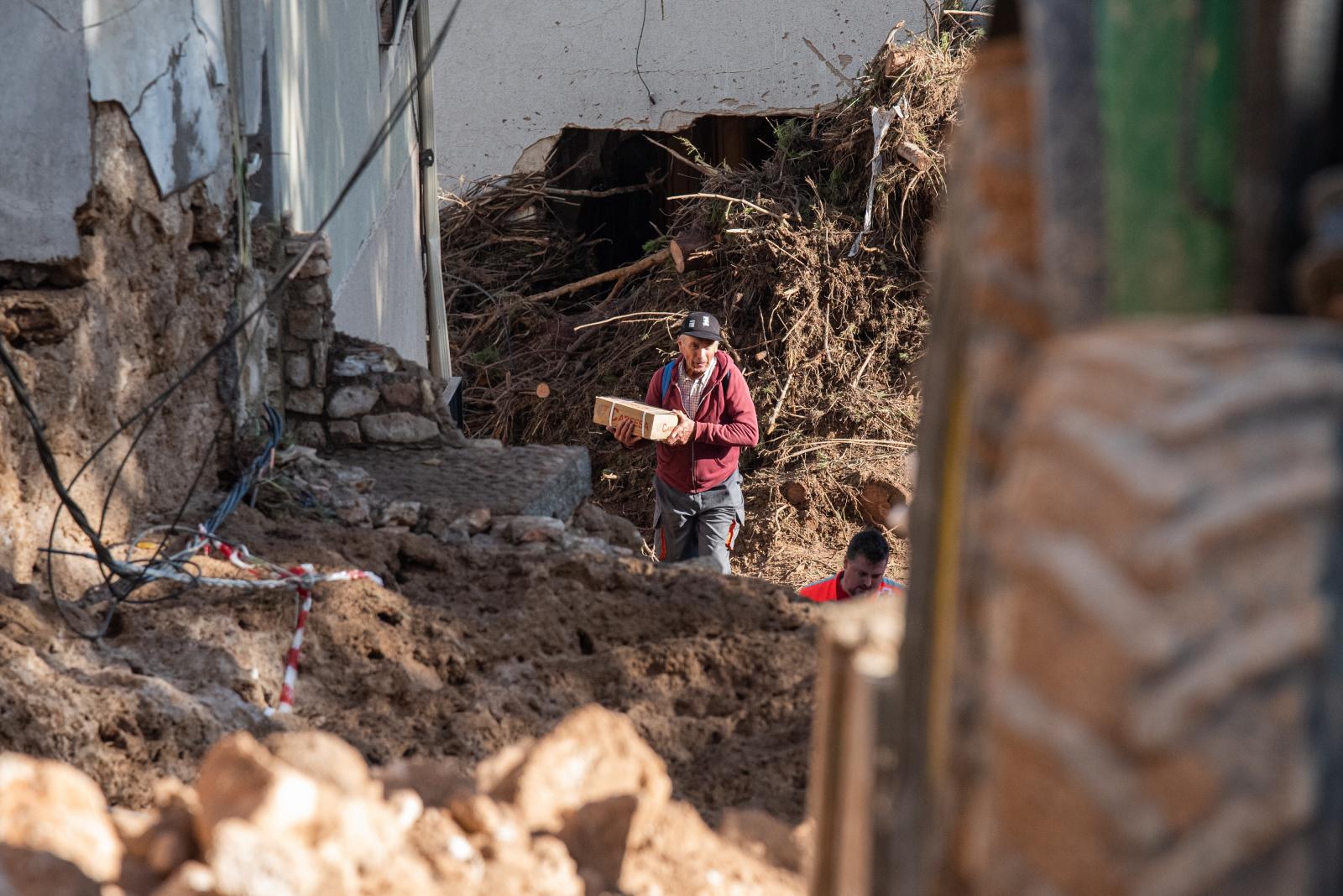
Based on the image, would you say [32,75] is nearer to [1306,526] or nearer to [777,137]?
[1306,526]

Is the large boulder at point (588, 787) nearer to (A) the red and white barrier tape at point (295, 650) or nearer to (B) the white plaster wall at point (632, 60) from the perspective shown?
(A) the red and white barrier tape at point (295, 650)

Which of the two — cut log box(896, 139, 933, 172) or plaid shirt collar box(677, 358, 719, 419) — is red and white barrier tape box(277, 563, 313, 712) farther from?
cut log box(896, 139, 933, 172)

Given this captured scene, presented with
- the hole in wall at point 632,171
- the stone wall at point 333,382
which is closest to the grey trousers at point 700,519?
the stone wall at point 333,382

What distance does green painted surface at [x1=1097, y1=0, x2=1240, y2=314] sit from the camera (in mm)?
1000

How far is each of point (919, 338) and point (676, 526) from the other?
15.1 feet

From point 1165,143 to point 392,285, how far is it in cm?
802

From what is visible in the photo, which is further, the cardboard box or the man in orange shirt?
the cardboard box

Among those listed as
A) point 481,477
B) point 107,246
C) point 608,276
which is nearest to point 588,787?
point 107,246

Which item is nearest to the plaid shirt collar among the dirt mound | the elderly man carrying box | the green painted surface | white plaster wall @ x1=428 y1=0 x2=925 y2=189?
the elderly man carrying box

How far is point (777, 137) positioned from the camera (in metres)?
11.1

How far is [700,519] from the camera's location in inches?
265

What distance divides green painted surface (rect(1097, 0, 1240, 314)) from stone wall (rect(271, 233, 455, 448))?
5012mm

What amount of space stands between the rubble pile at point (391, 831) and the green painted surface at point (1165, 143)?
118 centimetres

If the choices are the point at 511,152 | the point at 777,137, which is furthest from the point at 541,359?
the point at 777,137
